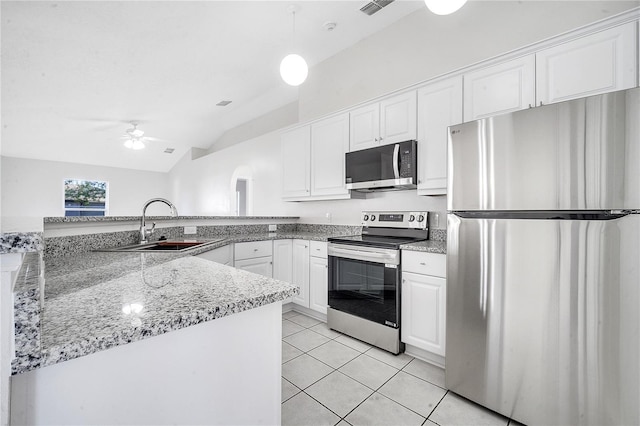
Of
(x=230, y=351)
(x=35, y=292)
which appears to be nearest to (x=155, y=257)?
(x=230, y=351)

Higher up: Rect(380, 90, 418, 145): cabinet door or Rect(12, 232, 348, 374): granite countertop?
Rect(380, 90, 418, 145): cabinet door

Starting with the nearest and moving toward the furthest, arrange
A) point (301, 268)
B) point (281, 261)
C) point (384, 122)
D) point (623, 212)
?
point (623, 212) < point (384, 122) < point (301, 268) < point (281, 261)

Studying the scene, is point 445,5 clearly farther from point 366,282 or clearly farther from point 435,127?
point 366,282

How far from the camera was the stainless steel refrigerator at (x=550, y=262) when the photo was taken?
1.25 meters

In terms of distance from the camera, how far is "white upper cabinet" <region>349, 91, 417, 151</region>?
250 centimetres

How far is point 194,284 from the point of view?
939 millimetres

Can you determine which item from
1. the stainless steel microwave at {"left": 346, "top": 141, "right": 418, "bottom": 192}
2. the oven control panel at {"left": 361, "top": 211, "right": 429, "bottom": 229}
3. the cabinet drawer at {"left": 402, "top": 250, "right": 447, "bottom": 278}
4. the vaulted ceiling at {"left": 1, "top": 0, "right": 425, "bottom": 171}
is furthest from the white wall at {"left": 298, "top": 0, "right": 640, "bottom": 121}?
the cabinet drawer at {"left": 402, "top": 250, "right": 447, "bottom": 278}

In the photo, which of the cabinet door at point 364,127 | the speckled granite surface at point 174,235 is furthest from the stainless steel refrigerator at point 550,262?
the speckled granite surface at point 174,235

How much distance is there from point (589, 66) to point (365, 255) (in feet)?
6.25

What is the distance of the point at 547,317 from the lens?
1.40m

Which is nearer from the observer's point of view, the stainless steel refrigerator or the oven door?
the stainless steel refrigerator

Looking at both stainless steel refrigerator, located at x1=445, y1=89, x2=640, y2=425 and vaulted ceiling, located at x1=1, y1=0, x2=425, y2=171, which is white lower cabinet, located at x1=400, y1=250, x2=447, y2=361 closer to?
stainless steel refrigerator, located at x1=445, y1=89, x2=640, y2=425

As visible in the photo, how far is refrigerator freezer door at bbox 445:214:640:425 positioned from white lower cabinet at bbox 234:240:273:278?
6.43 feet

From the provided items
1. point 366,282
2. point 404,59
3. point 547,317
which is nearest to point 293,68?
point 404,59
